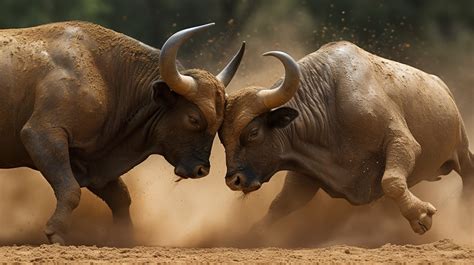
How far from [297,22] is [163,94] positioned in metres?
10.7

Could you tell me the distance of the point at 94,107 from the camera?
49.4ft

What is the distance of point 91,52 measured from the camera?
15406 millimetres

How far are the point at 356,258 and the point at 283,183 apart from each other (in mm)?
3360

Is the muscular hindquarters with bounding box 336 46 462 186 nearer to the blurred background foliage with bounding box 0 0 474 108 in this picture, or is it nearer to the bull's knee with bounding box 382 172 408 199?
the bull's knee with bounding box 382 172 408 199

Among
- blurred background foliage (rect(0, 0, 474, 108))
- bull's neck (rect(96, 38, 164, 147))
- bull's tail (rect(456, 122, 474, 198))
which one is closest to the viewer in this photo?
bull's neck (rect(96, 38, 164, 147))

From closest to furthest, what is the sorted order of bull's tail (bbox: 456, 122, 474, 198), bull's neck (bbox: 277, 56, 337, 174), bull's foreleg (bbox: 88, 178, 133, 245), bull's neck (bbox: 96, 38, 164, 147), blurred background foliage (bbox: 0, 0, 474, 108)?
bull's neck (bbox: 96, 38, 164, 147) → bull's neck (bbox: 277, 56, 337, 174) → bull's foreleg (bbox: 88, 178, 133, 245) → bull's tail (bbox: 456, 122, 474, 198) → blurred background foliage (bbox: 0, 0, 474, 108)

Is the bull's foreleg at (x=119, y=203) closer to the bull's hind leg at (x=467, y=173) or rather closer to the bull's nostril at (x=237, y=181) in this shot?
the bull's nostril at (x=237, y=181)

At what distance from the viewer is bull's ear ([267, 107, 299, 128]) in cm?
1526

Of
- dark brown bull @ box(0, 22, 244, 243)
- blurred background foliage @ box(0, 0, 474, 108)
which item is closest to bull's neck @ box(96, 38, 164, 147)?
dark brown bull @ box(0, 22, 244, 243)

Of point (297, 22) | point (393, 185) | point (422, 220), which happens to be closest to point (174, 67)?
point (393, 185)

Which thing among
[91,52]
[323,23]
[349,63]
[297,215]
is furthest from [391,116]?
[323,23]

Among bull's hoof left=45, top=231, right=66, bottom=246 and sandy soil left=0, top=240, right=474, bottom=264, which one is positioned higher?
sandy soil left=0, top=240, right=474, bottom=264

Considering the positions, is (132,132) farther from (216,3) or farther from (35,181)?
(216,3)

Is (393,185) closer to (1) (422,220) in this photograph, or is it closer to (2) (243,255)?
(1) (422,220)
